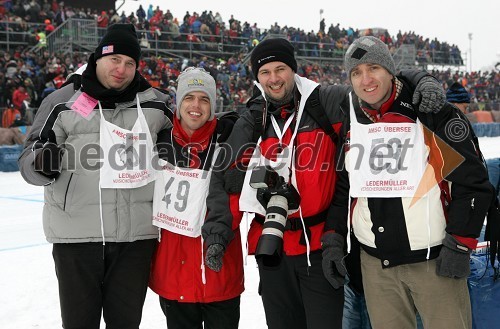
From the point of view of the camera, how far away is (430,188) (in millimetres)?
2293

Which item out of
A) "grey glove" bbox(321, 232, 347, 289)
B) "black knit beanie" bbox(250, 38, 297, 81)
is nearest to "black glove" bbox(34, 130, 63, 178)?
"black knit beanie" bbox(250, 38, 297, 81)

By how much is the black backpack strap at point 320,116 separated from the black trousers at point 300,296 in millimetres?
562

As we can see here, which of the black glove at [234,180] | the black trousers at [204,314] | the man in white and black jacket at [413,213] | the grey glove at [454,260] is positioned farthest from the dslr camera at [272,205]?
the grey glove at [454,260]

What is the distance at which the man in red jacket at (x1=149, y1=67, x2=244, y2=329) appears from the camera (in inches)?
109

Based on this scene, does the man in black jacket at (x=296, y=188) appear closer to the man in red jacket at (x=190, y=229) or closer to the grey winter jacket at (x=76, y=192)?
the man in red jacket at (x=190, y=229)

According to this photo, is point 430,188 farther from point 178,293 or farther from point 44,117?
point 44,117

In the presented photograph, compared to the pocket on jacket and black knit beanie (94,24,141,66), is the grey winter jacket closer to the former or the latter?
the pocket on jacket

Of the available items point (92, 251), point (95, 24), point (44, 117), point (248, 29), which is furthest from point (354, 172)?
point (248, 29)

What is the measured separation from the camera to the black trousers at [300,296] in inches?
98.7

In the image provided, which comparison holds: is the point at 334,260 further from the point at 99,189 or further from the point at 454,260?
the point at 99,189

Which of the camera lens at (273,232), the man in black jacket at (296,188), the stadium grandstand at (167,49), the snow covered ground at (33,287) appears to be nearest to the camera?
the camera lens at (273,232)

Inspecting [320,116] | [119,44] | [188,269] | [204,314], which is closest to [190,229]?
[188,269]

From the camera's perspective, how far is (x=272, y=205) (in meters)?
2.39

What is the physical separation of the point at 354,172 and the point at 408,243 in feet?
1.27
